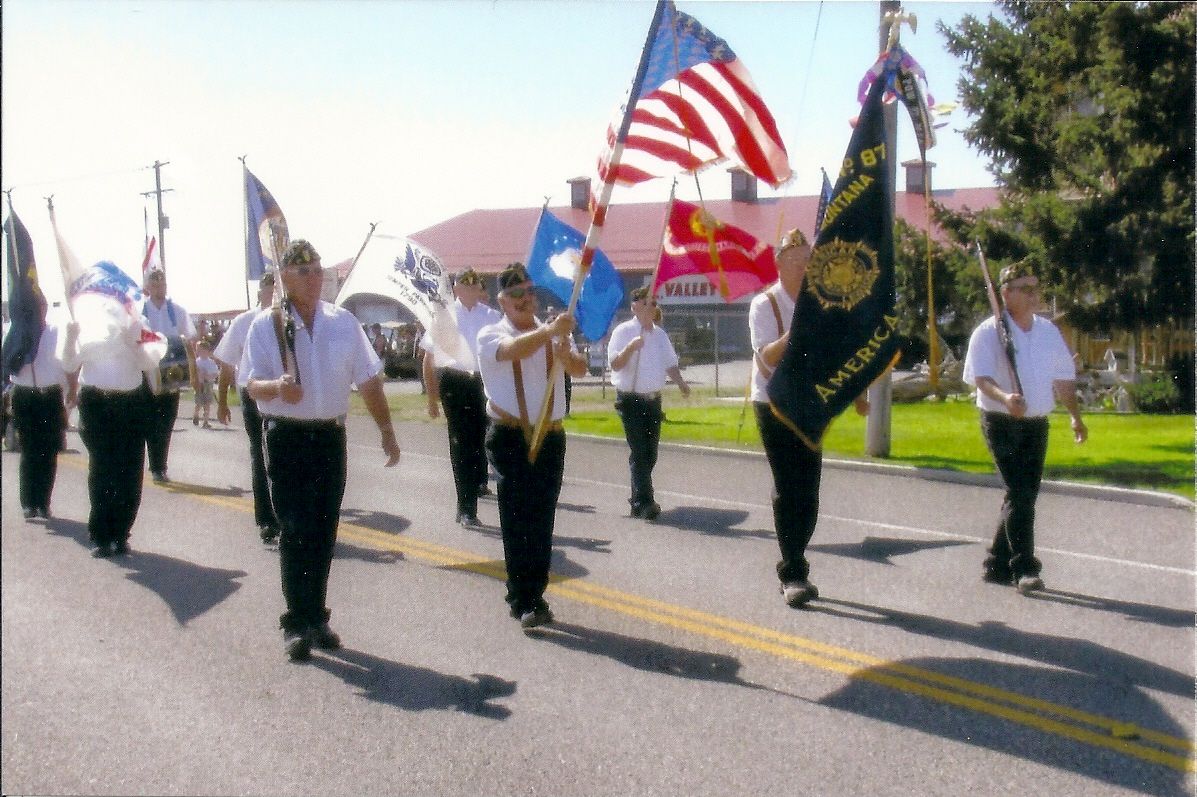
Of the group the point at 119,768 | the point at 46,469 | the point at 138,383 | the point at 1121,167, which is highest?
the point at 1121,167

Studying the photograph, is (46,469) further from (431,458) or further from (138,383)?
(431,458)

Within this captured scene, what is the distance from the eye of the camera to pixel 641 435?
31.9 feet

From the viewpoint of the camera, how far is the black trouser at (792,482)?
6.46 m

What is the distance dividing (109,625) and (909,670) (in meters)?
3.96

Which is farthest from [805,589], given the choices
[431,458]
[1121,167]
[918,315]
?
[918,315]

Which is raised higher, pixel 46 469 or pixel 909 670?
pixel 46 469

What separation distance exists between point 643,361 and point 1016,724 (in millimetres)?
5505

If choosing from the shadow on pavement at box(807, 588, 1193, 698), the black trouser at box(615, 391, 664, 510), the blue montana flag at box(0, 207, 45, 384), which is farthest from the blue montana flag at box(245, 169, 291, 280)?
the shadow on pavement at box(807, 588, 1193, 698)

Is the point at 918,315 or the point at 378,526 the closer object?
the point at 378,526

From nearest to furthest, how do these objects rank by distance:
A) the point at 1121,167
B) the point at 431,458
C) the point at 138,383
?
the point at 138,383 → the point at 431,458 → the point at 1121,167

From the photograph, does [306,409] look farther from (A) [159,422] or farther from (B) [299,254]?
(A) [159,422]

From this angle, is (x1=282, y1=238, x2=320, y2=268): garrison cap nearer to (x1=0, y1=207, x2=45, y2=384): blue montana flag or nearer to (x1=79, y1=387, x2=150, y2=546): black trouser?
(x1=0, y1=207, x2=45, y2=384): blue montana flag

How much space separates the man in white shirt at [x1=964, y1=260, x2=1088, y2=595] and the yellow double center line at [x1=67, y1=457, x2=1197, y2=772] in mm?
1747

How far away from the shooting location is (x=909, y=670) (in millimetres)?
5363
